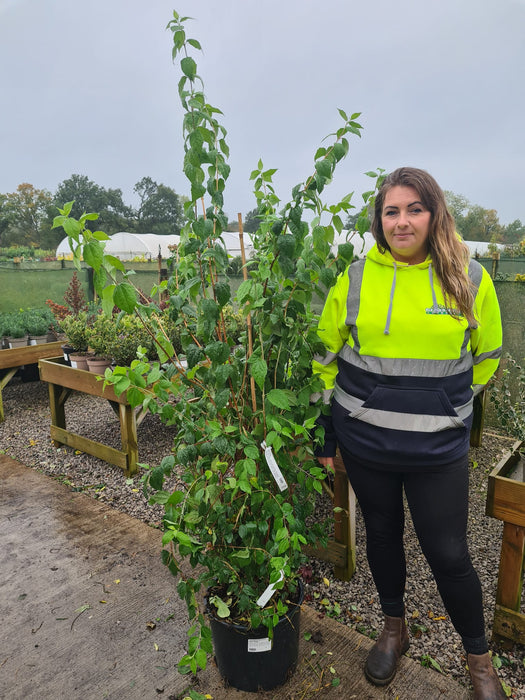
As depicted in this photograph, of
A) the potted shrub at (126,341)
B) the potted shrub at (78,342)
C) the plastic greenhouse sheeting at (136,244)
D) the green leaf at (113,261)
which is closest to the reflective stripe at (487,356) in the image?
the green leaf at (113,261)

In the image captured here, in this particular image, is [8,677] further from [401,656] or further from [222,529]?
[401,656]

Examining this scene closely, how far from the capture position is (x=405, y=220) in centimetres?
138

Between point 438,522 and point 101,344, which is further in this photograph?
point 101,344

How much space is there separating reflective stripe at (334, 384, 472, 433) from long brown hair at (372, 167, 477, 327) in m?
0.27

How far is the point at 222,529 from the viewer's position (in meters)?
1.50

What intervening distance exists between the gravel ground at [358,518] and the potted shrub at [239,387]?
1.81ft

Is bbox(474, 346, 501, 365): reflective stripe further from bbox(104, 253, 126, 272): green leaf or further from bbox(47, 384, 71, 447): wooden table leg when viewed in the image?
bbox(47, 384, 71, 447): wooden table leg

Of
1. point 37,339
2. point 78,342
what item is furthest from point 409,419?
point 37,339

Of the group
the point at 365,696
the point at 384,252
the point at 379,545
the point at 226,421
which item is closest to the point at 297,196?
the point at 384,252

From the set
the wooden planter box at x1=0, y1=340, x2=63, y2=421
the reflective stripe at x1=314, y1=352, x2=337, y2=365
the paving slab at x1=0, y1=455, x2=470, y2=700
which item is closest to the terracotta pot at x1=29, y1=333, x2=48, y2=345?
the wooden planter box at x1=0, y1=340, x2=63, y2=421

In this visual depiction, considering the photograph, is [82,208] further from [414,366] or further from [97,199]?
[414,366]

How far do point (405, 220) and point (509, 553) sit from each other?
1.26 meters

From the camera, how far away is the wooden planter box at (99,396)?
3.32 m

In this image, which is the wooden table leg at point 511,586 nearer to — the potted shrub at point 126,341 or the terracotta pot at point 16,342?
the potted shrub at point 126,341
